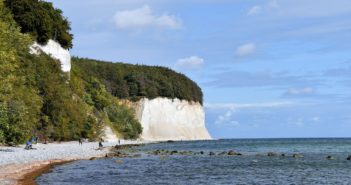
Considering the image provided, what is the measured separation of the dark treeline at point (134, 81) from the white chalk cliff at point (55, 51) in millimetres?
50260

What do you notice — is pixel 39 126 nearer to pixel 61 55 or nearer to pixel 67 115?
pixel 67 115

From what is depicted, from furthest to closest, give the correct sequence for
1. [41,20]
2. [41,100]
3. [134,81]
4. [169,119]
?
1. [169,119]
2. [134,81]
3. [41,20]
4. [41,100]

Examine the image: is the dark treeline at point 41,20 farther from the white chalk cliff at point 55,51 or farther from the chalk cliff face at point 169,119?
the chalk cliff face at point 169,119

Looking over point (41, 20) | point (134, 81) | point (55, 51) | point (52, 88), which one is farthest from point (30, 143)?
point (134, 81)

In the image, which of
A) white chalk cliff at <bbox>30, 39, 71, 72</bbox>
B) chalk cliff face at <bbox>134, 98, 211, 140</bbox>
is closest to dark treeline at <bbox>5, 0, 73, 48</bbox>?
white chalk cliff at <bbox>30, 39, 71, 72</bbox>

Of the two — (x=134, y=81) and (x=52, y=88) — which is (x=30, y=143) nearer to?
(x=52, y=88)

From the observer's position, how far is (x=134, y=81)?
160750 millimetres

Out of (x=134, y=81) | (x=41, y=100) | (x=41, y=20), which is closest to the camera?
(x=41, y=100)

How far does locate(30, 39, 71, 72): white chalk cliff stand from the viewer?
285 feet

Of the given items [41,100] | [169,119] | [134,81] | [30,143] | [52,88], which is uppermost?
[134,81]

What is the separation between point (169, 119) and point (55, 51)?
78.3 metres

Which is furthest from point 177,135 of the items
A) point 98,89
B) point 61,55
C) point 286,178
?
point 286,178

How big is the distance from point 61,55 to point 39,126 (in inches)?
855

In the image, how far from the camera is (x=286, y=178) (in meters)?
36.5
